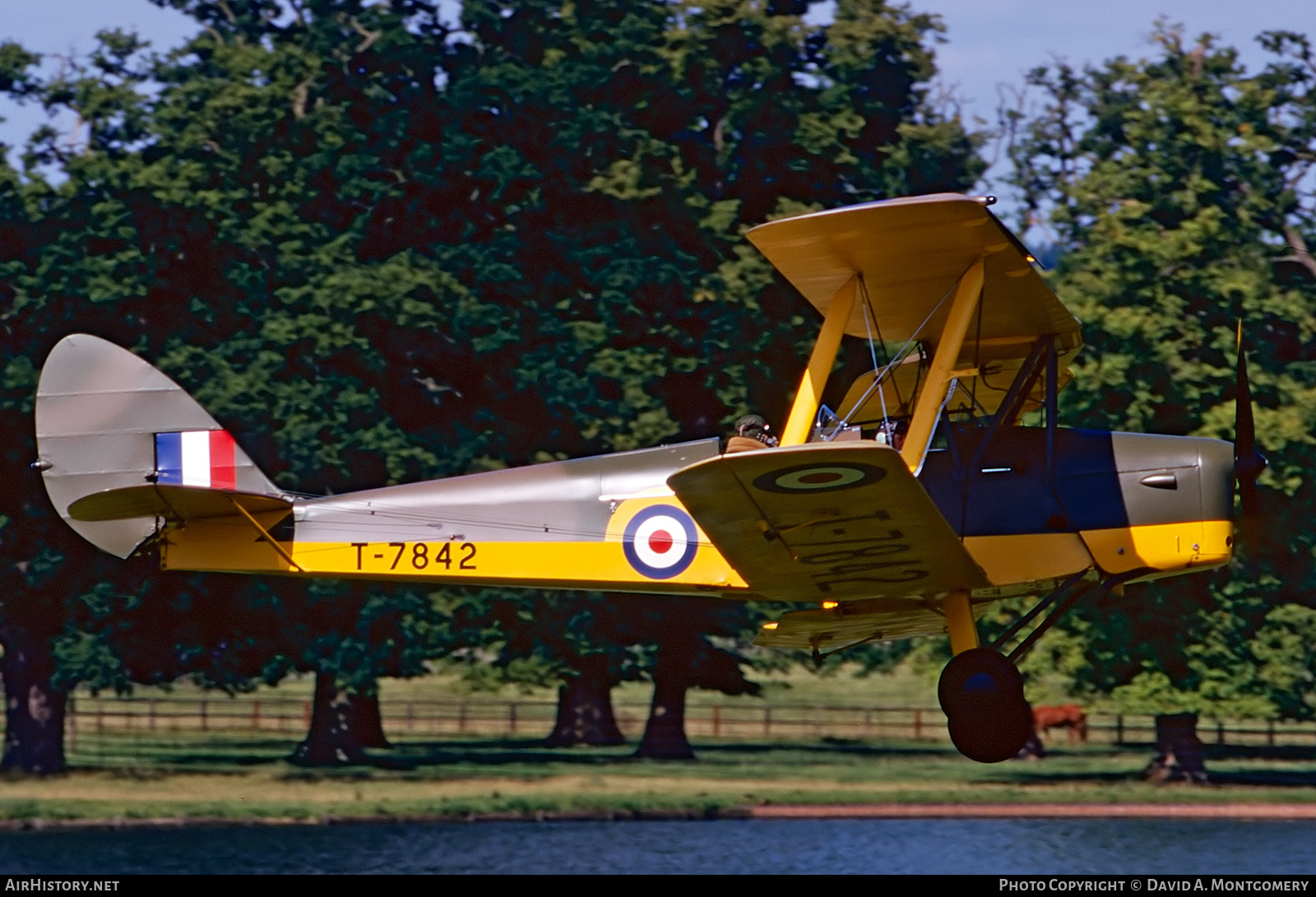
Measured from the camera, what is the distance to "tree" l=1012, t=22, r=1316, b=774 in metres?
21.9

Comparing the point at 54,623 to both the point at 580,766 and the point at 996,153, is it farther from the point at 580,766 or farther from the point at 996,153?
the point at 996,153

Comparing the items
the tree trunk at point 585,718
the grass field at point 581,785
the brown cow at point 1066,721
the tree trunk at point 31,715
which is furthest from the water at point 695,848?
the brown cow at point 1066,721

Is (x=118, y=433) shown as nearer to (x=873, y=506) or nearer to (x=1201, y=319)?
(x=873, y=506)

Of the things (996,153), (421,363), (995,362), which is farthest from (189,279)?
(995,362)

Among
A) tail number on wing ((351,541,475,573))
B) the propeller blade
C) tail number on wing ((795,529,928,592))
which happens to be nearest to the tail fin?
tail number on wing ((351,541,475,573))

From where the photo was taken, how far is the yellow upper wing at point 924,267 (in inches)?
385

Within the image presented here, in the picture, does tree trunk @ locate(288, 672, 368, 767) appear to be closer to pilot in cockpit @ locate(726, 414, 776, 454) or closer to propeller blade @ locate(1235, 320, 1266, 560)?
pilot in cockpit @ locate(726, 414, 776, 454)

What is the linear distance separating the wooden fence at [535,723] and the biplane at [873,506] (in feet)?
62.2

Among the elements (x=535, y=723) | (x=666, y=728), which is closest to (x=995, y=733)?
(x=666, y=728)

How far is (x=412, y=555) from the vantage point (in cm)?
1166

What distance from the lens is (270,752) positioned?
2938 centimetres

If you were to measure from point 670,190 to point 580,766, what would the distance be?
8887 millimetres

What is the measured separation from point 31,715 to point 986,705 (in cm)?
2061

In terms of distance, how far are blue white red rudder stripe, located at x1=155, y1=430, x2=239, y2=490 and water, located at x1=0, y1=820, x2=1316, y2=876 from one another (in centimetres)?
1135
